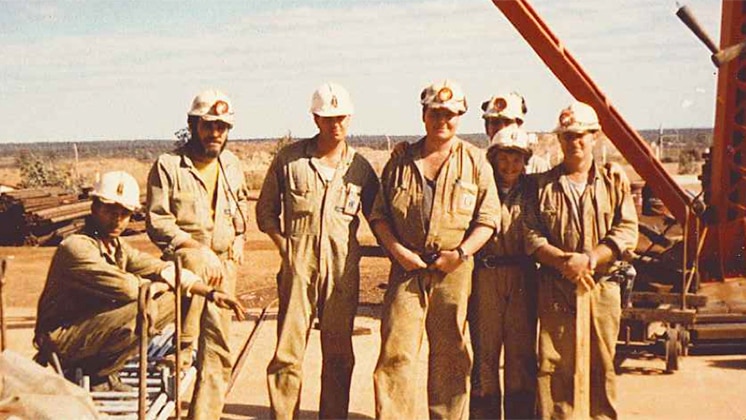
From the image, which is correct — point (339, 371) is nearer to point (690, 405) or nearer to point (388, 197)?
point (388, 197)

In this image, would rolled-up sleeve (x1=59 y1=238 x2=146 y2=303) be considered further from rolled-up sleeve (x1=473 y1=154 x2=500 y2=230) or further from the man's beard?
rolled-up sleeve (x1=473 y1=154 x2=500 y2=230)

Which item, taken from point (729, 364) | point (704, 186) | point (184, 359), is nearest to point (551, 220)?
point (184, 359)

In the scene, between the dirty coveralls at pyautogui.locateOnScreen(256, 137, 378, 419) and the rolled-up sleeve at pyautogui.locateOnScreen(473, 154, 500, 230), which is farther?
the dirty coveralls at pyautogui.locateOnScreen(256, 137, 378, 419)

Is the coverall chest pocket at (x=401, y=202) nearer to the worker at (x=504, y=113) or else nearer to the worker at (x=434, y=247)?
the worker at (x=434, y=247)

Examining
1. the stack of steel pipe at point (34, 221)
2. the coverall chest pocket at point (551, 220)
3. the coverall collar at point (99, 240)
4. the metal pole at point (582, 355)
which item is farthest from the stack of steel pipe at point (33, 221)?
the metal pole at point (582, 355)

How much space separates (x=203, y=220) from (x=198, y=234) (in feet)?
0.31

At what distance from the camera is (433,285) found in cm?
662

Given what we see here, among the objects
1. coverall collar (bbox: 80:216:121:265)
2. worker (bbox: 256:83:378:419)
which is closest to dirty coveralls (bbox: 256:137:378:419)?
worker (bbox: 256:83:378:419)

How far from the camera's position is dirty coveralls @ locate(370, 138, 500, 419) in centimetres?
658

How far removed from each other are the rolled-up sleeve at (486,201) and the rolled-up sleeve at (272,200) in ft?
3.96

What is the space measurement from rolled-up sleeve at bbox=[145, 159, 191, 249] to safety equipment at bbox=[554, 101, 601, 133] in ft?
7.73

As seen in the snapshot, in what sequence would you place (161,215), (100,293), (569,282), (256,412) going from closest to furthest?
(100,293)
(569,282)
(161,215)
(256,412)

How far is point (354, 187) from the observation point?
680cm

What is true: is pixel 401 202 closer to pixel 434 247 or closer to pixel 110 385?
pixel 434 247
